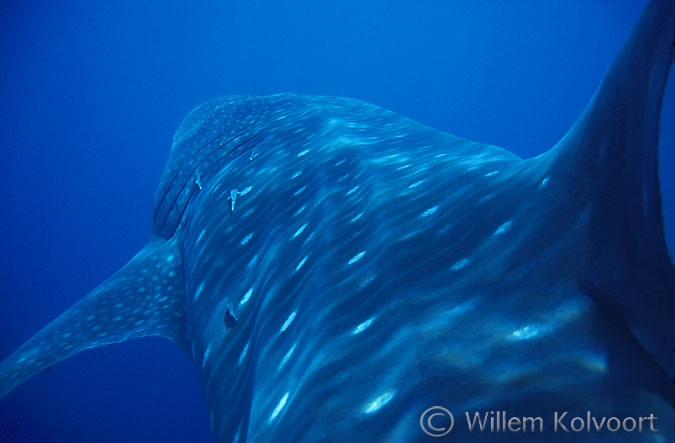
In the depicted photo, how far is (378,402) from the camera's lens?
1005mm

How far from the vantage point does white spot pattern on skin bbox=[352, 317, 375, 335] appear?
1.23 metres

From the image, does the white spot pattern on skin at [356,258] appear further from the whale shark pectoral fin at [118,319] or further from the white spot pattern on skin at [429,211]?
the whale shark pectoral fin at [118,319]

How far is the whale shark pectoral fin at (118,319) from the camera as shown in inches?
113

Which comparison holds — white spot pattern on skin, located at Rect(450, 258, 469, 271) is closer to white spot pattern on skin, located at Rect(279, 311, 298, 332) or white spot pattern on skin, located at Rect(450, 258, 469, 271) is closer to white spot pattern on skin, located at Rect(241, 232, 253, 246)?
white spot pattern on skin, located at Rect(279, 311, 298, 332)

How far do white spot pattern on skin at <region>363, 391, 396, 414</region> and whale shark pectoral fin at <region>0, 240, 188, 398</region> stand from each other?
2.06 m

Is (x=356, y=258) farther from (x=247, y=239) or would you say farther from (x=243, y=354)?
(x=247, y=239)

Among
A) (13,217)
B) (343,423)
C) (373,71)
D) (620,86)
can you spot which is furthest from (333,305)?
(373,71)

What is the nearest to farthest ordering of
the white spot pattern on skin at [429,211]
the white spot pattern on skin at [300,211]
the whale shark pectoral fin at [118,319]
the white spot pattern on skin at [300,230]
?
the white spot pattern on skin at [429,211] < the white spot pattern on skin at [300,230] < the white spot pattern on skin at [300,211] < the whale shark pectoral fin at [118,319]

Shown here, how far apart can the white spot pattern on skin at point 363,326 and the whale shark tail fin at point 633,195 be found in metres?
0.60

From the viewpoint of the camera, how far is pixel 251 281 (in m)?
2.07

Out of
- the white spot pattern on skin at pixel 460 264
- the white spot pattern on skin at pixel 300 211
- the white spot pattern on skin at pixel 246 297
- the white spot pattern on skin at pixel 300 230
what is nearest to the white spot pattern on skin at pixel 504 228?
the white spot pattern on skin at pixel 460 264

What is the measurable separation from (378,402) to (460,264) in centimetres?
47

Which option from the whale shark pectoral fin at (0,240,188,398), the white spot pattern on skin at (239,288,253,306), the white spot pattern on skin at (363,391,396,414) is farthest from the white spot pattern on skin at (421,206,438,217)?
the whale shark pectoral fin at (0,240,188,398)

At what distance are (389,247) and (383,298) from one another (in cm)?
24
